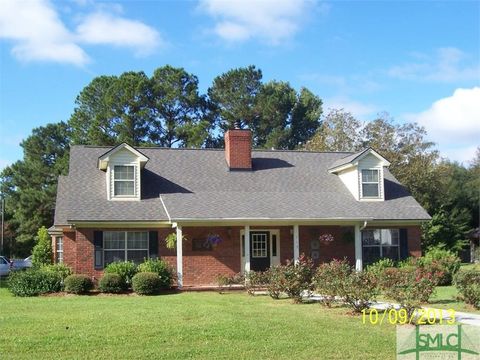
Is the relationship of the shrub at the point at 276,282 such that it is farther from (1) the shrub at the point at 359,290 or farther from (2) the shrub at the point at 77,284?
(2) the shrub at the point at 77,284

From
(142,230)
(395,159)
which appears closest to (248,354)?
(142,230)

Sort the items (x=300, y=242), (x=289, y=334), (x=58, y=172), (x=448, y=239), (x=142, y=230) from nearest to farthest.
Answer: (x=289, y=334), (x=142, y=230), (x=300, y=242), (x=448, y=239), (x=58, y=172)

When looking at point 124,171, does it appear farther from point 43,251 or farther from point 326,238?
point 326,238

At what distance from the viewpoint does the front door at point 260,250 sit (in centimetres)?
2431

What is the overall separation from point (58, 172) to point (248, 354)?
42905 millimetres

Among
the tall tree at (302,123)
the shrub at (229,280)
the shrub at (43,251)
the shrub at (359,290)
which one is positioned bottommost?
the shrub at (229,280)

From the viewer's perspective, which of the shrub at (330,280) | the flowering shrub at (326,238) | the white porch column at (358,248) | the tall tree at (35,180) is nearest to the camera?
the shrub at (330,280)

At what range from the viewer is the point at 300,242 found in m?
24.5

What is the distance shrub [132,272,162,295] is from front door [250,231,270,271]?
504cm

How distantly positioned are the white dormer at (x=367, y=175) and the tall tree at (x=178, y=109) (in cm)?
2296

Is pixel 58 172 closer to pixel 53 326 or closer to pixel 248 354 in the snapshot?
pixel 53 326

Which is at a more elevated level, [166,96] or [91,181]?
[166,96]

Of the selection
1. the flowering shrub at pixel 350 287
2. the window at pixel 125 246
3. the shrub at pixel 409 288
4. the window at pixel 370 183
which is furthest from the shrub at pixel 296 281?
the window at pixel 370 183

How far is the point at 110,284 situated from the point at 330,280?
28.9ft
